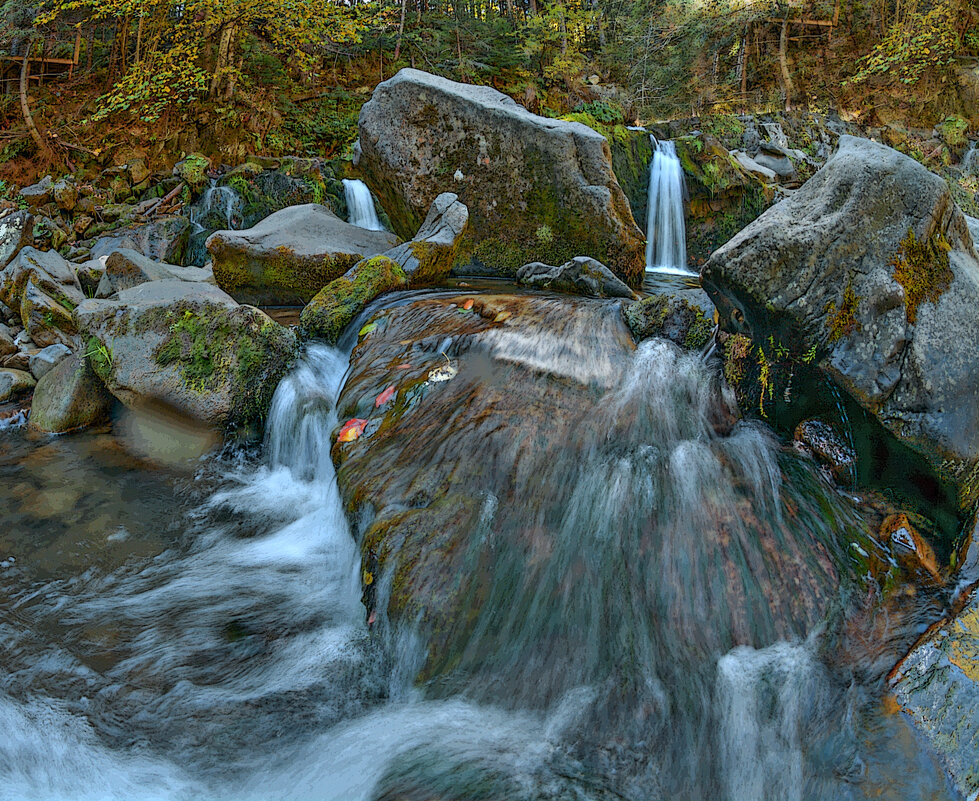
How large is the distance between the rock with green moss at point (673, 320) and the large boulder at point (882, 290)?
86 centimetres

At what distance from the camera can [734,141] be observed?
15328mm

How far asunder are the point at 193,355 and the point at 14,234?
7.07m

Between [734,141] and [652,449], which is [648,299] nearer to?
[652,449]

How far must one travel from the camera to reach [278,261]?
7.48 meters

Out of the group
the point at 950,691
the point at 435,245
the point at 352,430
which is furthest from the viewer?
the point at 435,245

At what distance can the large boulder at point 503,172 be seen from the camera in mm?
7844

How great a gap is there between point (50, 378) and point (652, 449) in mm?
5711

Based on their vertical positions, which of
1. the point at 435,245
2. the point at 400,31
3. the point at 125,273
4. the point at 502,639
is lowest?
the point at 502,639

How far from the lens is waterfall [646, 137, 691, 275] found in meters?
10.4

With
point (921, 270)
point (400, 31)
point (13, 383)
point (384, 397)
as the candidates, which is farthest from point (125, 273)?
point (400, 31)

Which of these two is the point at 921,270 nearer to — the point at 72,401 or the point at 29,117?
the point at 72,401

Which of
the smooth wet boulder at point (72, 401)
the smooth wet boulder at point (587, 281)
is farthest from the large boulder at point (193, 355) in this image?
the smooth wet boulder at point (587, 281)

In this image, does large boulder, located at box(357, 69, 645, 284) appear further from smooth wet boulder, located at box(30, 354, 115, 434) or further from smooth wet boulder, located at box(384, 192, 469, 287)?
smooth wet boulder, located at box(30, 354, 115, 434)

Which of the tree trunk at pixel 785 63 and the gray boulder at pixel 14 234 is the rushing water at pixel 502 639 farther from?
the tree trunk at pixel 785 63
